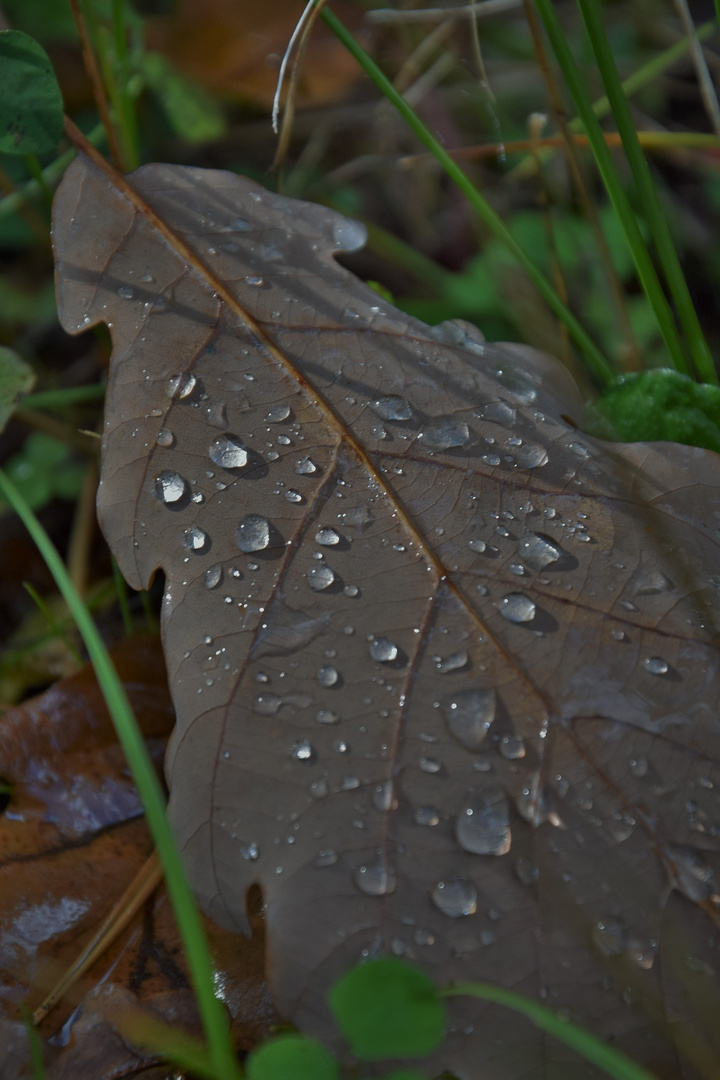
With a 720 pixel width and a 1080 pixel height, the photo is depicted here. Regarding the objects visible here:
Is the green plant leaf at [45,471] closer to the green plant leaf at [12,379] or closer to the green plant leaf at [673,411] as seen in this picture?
the green plant leaf at [12,379]

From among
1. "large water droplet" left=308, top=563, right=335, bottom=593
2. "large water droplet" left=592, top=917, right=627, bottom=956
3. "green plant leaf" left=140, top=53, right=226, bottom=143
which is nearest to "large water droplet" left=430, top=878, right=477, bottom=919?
"large water droplet" left=592, top=917, right=627, bottom=956

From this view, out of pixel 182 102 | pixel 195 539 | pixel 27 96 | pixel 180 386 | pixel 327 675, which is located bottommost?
pixel 327 675

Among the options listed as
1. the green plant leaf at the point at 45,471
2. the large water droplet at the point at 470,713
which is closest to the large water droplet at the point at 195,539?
the large water droplet at the point at 470,713

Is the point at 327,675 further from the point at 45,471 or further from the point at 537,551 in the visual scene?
the point at 45,471

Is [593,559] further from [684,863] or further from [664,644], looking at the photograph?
[684,863]

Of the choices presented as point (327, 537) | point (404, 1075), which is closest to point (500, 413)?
point (327, 537)

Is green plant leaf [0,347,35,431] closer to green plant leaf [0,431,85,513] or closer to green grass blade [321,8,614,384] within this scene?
green plant leaf [0,431,85,513]

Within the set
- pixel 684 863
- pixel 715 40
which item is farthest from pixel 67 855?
pixel 715 40
